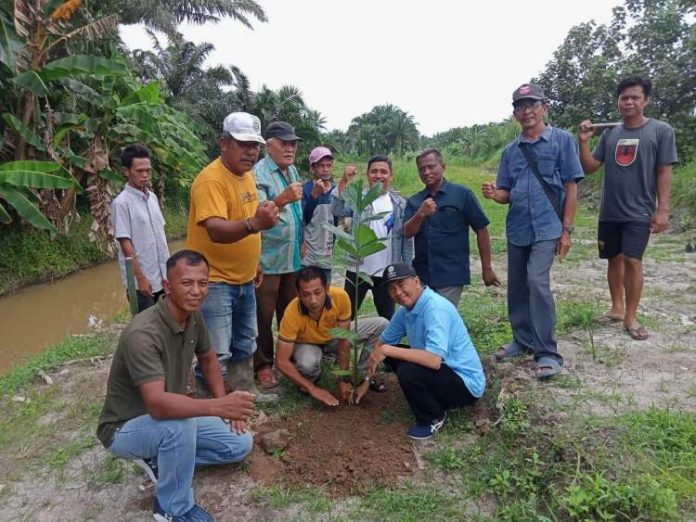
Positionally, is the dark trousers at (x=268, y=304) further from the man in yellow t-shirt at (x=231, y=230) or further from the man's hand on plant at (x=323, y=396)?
the man's hand on plant at (x=323, y=396)

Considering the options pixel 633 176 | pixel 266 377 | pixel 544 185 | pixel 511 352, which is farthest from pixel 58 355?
pixel 633 176

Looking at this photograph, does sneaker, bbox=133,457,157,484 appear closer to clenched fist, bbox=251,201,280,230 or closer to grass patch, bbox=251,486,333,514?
grass patch, bbox=251,486,333,514

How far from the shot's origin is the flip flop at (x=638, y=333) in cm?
362

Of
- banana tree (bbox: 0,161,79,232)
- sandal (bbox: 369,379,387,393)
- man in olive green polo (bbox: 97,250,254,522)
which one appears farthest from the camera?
banana tree (bbox: 0,161,79,232)

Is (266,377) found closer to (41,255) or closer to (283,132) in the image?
(283,132)

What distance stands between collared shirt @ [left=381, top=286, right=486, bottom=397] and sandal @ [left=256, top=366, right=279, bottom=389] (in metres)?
1.19

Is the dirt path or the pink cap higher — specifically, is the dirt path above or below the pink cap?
below

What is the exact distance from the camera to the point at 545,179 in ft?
10.3

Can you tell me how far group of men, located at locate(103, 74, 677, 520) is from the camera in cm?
221

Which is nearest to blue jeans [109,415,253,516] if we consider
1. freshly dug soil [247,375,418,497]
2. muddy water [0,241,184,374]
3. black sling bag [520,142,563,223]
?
freshly dug soil [247,375,418,497]

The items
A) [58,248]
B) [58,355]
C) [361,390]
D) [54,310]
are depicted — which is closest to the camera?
[361,390]

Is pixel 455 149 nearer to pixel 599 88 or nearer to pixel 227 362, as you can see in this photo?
pixel 599 88

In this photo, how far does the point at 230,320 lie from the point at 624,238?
2875 mm

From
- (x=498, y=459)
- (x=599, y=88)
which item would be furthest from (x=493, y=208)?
(x=498, y=459)
